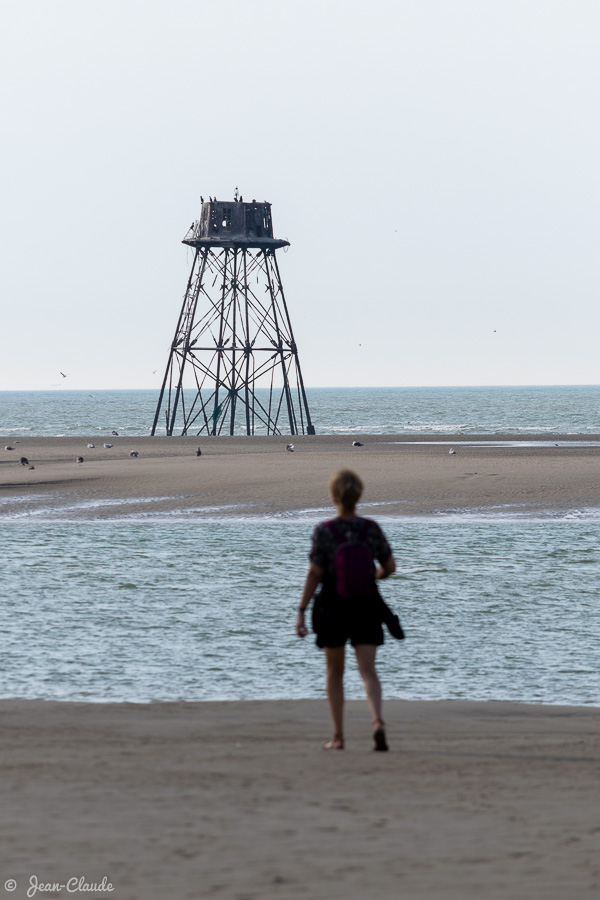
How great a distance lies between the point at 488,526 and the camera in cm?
2323

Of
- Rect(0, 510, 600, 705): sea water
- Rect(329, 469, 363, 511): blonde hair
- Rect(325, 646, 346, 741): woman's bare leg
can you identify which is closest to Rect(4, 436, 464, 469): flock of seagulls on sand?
Rect(0, 510, 600, 705): sea water

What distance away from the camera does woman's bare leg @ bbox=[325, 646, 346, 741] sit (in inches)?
281

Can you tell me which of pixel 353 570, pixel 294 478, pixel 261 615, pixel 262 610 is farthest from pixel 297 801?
pixel 294 478

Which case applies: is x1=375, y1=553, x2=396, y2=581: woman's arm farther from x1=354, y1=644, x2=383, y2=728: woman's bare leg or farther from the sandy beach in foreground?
the sandy beach in foreground

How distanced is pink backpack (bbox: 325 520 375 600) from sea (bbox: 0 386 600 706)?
3.18 metres

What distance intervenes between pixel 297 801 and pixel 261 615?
802cm

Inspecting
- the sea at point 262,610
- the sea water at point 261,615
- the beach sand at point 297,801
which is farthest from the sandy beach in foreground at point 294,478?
the beach sand at point 297,801

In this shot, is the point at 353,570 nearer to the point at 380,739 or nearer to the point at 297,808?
the point at 380,739

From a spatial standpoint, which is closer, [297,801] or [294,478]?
[297,801]

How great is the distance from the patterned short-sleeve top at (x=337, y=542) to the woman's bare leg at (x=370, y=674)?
1.67 feet

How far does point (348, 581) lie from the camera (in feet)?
22.7

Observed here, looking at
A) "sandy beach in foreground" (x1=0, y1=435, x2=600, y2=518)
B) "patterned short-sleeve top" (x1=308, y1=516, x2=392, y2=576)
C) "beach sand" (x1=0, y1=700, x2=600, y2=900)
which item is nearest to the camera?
"beach sand" (x1=0, y1=700, x2=600, y2=900)

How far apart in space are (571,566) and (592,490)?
1178 centimetres

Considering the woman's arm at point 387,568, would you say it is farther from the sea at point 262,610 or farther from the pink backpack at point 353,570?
the sea at point 262,610
